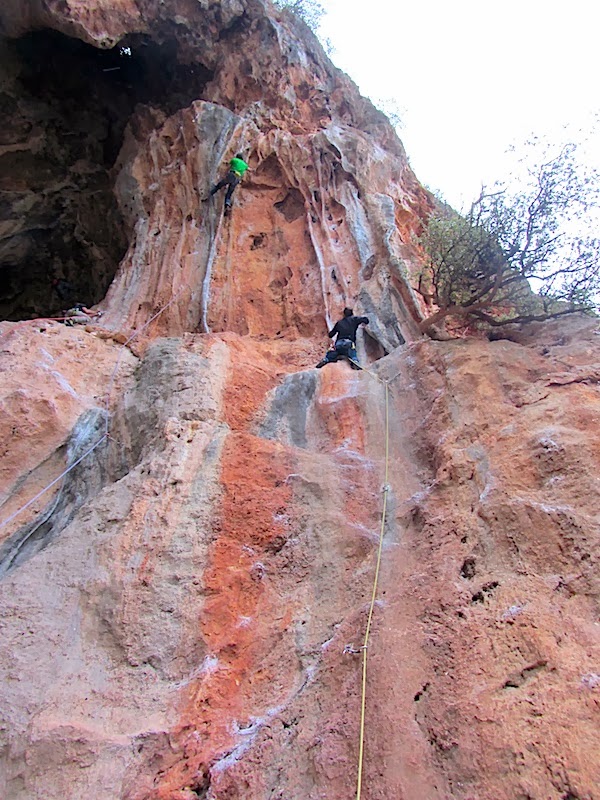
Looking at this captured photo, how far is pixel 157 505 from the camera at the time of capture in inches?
215

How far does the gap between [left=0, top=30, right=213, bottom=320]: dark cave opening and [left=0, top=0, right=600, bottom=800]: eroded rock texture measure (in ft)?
17.4

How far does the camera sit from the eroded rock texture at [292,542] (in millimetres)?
3453

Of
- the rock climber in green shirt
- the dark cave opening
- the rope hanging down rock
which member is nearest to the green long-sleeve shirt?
the rock climber in green shirt

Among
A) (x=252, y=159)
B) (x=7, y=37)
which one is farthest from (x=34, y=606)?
(x=7, y=37)

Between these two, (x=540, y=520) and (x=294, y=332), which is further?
(x=294, y=332)

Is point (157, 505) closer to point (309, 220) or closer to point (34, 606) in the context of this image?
point (34, 606)

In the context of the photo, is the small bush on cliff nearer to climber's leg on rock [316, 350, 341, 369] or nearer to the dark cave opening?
climber's leg on rock [316, 350, 341, 369]

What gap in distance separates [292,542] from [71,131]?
15.2 metres

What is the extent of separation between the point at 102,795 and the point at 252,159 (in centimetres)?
1269

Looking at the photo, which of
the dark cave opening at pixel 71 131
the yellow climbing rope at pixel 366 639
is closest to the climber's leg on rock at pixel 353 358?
the yellow climbing rope at pixel 366 639

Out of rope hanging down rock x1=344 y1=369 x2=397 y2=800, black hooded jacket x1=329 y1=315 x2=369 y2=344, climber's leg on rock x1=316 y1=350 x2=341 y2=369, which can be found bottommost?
rope hanging down rock x1=344 y1=369 x2=397 y2=800

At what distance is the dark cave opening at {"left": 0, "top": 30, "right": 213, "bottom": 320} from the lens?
49.5 feet

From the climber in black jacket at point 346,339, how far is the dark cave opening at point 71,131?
8615mm

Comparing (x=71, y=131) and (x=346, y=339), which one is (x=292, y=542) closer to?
(x=346, y=339)
